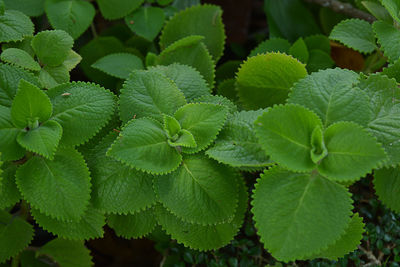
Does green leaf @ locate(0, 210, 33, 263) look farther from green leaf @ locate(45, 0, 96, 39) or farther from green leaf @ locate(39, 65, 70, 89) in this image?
green leaf @ locate(45, 0, 96, 39)

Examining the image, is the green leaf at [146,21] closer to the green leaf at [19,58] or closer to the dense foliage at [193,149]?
the dense foliage at [193,149]

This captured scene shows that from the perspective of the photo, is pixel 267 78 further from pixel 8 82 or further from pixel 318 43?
pixel 8 82

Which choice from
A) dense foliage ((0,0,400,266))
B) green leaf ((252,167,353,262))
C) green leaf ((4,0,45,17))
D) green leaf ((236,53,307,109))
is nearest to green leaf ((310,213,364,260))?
dense foliage ((0,0,400,266))

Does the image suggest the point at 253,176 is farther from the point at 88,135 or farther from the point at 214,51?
the point at 88,135

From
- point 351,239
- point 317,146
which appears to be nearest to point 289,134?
point 317,146

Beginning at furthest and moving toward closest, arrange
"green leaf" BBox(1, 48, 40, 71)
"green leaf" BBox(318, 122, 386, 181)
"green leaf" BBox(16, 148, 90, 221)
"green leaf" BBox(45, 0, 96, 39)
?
"green leaf" BBox(45, 0, 96, 39) → "green leaf" BBox(1, 48, 40, 71) → "green leaf" BBox(16, 148, 90, 221) → "green leaf" BBox(318, 122, 386, 181)

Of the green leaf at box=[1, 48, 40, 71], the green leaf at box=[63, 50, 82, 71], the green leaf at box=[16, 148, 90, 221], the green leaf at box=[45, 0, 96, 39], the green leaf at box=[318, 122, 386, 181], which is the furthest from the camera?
the green leaf at box=[45, 0, 96, 39]

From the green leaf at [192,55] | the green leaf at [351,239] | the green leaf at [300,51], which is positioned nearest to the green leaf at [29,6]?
the green leaf at [192,55]
